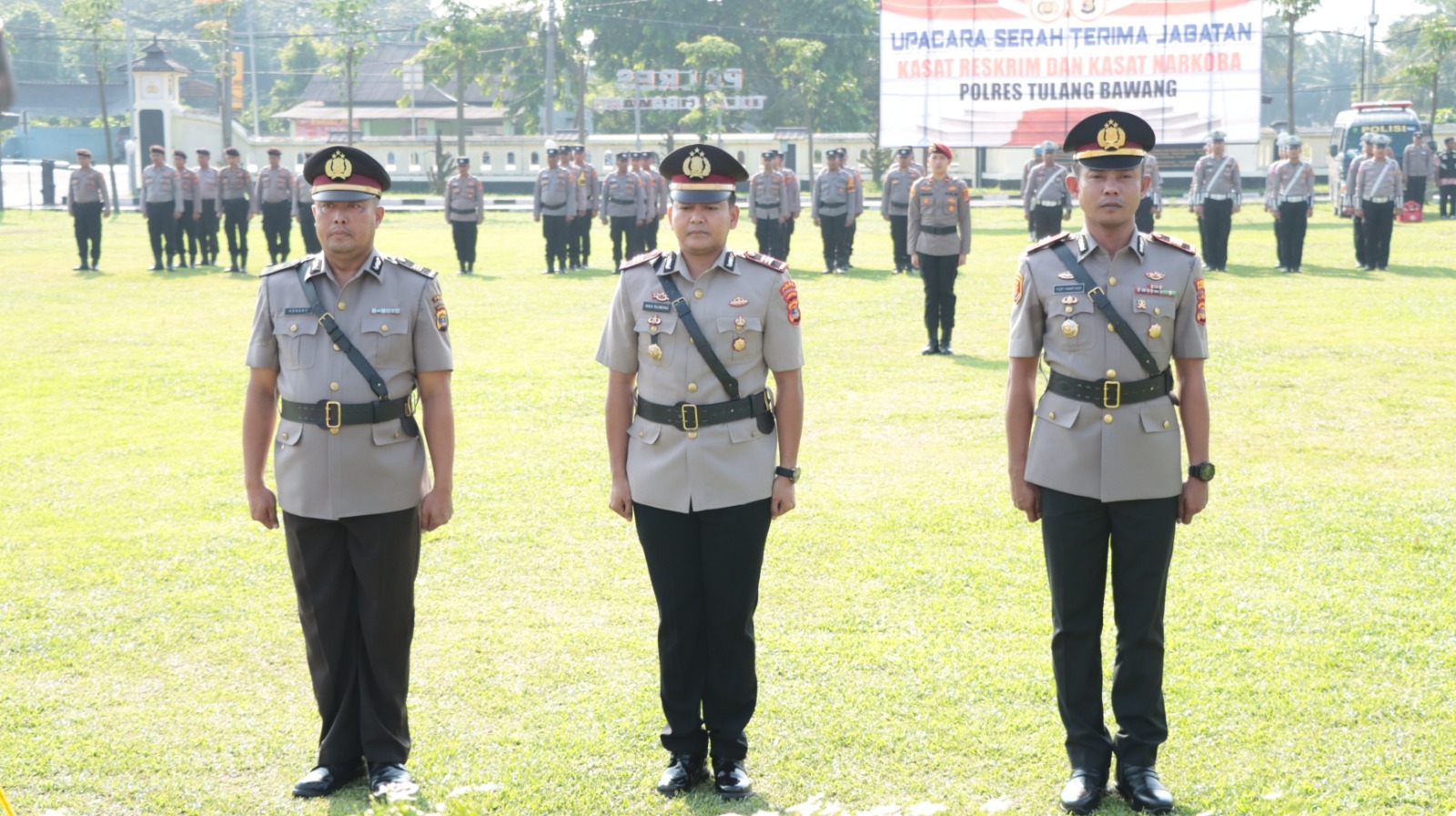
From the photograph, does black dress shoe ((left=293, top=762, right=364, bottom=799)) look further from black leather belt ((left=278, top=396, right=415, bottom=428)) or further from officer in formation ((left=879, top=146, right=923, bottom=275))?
officer in formation ((left=879, top=146, right=923, bottom=275))

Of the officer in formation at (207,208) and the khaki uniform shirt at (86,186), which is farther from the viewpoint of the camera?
the officer in formation at (207,208)

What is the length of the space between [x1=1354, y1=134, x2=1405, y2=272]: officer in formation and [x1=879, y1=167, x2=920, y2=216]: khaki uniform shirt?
19.4ft

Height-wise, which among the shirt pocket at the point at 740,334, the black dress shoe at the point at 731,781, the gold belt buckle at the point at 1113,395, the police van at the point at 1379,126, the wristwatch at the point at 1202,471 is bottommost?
the black dress shoe at the point at 731,781

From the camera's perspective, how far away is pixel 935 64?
32.8 metres

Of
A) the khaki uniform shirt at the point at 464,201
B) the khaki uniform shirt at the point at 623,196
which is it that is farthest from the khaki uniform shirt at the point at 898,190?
the khaki uniform shirt at the point at 464,201

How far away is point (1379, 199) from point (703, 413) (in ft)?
58.0

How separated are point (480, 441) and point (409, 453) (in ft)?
→ 16.5

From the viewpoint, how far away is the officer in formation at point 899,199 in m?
19.7

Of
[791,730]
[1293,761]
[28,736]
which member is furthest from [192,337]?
[1293,761]

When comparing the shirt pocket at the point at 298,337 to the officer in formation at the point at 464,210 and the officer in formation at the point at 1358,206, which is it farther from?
the officer in formation at the point at 1358,206

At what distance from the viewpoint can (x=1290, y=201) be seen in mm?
19266

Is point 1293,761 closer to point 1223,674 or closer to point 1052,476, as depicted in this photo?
point 1223,674

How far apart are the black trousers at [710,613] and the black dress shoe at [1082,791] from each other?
91cm

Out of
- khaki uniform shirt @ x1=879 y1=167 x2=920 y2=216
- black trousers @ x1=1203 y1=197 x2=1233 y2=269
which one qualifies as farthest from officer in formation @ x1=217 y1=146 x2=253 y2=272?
black trousers @ x1=1203 y1=197 x2=1233 y2=269
